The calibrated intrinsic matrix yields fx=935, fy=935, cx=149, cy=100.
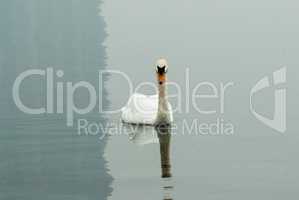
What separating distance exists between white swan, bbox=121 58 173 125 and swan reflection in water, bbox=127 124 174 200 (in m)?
0.16

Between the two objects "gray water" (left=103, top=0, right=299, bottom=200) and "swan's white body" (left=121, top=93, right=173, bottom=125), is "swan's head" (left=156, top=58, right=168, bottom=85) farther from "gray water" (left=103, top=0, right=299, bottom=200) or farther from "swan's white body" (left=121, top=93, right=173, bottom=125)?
"gray water" (left=103, top=0, right=299, bottom=200)

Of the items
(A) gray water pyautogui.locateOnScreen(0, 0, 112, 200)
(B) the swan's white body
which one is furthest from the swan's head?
(A) gray water pyautogui.locateOnScreen(0, 0, 112, 200)

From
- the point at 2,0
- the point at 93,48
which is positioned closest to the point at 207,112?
the point at 93,48

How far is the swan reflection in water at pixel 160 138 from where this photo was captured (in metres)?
16.0

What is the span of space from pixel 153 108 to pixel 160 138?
6.33ft

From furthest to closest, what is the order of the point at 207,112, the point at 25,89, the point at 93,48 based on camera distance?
1. the point at 93,48
2. the point at 25,89
3. the point at 207,112

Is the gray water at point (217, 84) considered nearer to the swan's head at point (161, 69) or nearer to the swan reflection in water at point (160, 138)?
the swan reflection in water at point (160, 138)

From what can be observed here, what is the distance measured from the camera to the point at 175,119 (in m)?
21.0

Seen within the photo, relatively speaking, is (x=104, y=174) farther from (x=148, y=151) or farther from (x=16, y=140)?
(x=16, y=140)

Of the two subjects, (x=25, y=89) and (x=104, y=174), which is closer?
(x=104, y=174)

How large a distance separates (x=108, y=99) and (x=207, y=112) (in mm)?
3542

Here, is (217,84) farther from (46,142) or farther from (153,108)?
(46,142)

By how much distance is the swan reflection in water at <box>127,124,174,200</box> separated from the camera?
15961 millimetres

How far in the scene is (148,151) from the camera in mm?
17938
